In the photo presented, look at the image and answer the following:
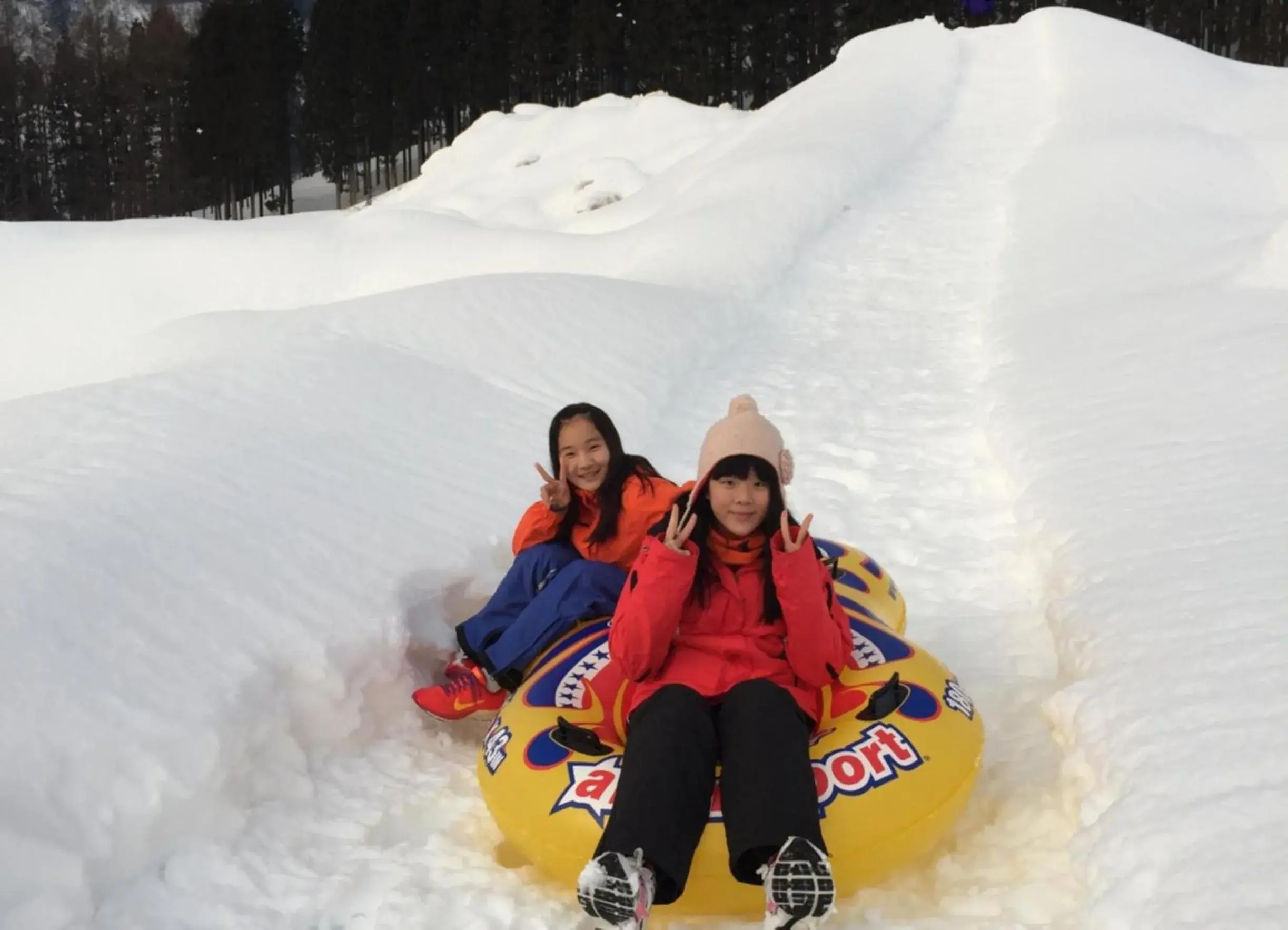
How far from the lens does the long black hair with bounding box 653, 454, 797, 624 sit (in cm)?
261

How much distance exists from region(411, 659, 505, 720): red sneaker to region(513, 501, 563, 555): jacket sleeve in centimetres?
47

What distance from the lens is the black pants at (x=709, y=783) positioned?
2.12 metres

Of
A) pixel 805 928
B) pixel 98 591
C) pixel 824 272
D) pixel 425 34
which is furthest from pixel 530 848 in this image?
pixel 425 34

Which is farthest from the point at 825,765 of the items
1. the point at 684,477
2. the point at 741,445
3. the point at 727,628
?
the point at 684,477

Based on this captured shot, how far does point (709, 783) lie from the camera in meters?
2.29

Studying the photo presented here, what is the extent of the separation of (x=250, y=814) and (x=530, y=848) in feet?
2.58

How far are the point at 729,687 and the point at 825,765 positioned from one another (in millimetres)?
290

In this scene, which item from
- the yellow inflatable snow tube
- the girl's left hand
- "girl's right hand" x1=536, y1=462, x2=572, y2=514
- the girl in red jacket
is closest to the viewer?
the girl in red jacket

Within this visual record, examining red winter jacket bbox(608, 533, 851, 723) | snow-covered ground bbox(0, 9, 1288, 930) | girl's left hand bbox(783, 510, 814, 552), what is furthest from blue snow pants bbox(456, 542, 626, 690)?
girl's left hand bbox(783, 510, 814, 552)

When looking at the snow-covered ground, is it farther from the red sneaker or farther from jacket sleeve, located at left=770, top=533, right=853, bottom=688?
jacket sleeve, located at left=770, top=533, right=853, bottom=688

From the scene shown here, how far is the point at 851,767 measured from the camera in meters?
2.41

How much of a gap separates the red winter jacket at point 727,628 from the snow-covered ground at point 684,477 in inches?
22.0

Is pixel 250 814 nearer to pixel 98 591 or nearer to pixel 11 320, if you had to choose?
pixel 98 591

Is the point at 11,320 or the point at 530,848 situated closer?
the point at 530,848
